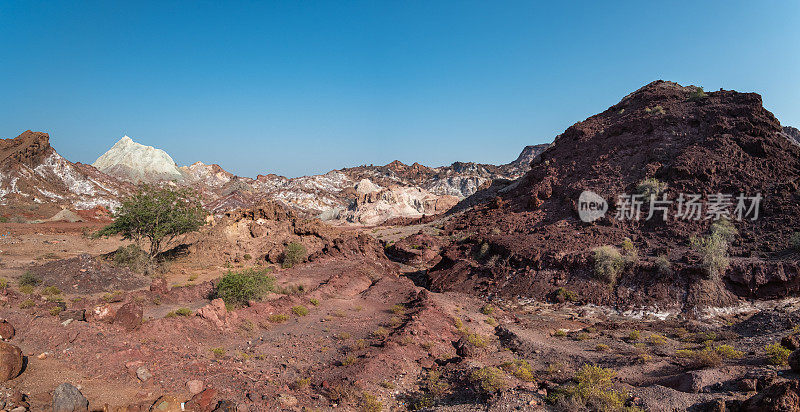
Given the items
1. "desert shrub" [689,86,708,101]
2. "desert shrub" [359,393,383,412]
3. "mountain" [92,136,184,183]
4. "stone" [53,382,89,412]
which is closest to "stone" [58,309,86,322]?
"stone" [53,382,89,412]

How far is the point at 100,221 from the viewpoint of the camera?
1735 inches

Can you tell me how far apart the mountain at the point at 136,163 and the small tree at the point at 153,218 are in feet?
252

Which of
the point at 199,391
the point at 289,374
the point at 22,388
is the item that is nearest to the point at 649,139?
the point at 289,374

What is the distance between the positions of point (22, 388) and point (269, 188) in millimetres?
85777

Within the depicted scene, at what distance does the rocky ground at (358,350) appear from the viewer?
19.3 ft

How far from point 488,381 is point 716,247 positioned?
1381 centimetres

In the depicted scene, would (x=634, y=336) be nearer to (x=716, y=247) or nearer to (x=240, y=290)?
(x=716, y=247)

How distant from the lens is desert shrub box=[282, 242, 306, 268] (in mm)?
20797

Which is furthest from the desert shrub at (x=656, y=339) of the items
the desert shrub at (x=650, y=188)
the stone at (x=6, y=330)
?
the stone at (x=6, y=330)

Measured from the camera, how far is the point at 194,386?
6152mm

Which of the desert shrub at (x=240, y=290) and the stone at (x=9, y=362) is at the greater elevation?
the stone at (x=9, y=362)

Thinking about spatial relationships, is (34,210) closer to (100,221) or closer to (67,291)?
(100,221)

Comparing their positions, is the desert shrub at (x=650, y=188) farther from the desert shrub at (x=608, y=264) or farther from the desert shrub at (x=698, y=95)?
the desert shrub at (x=698, y=95)

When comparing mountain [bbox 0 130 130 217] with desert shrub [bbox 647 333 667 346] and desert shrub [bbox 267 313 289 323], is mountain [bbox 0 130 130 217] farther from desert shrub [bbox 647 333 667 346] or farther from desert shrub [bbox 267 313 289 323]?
desert shrub [bbox 647 333 667 346]
